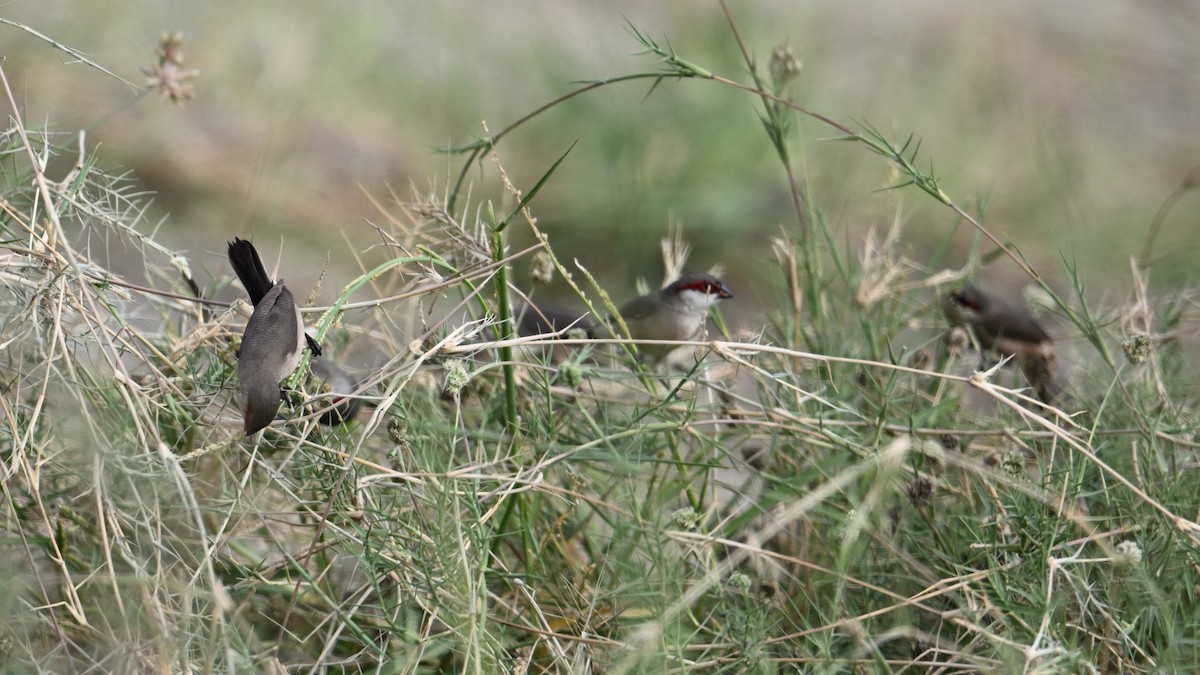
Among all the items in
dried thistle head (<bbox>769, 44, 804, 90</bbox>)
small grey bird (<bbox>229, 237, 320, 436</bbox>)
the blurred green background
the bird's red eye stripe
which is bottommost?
the blurred green background

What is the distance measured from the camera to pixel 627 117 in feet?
23.5

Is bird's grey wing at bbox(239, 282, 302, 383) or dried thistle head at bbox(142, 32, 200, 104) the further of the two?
dried thistle head at bbox(142, 32, 200, 104)

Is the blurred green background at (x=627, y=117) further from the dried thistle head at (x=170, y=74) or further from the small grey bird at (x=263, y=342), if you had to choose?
the small grey bird at (x=263, y=342)

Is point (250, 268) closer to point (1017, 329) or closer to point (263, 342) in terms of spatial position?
point (263, 342)

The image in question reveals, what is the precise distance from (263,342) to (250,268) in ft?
1.03

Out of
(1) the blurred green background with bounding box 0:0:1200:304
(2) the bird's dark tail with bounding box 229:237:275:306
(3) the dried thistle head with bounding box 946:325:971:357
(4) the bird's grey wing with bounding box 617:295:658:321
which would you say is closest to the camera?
(2) the bird's dark tail with bounding box 229:237:275:306

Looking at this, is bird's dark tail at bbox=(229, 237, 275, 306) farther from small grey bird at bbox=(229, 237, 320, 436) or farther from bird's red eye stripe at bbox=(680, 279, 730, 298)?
bird's red eye stripe at bbox=(680, 279, 730, 298)

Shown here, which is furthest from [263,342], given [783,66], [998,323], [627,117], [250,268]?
[627,117]

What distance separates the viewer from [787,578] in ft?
9.89

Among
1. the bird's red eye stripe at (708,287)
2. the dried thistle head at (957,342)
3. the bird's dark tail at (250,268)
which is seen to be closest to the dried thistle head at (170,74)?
the bird's dark tail at (250,268)

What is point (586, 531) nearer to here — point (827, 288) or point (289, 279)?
point (827, 288)

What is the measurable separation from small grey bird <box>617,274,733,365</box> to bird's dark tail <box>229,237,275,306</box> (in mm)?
1389

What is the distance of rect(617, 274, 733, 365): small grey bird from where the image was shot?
12.5 ft

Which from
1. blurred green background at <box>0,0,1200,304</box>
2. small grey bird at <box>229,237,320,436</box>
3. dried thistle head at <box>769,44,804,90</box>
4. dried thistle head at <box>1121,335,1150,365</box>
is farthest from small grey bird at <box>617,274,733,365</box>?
blurred green background at <box>0,0,1200,304</box>
